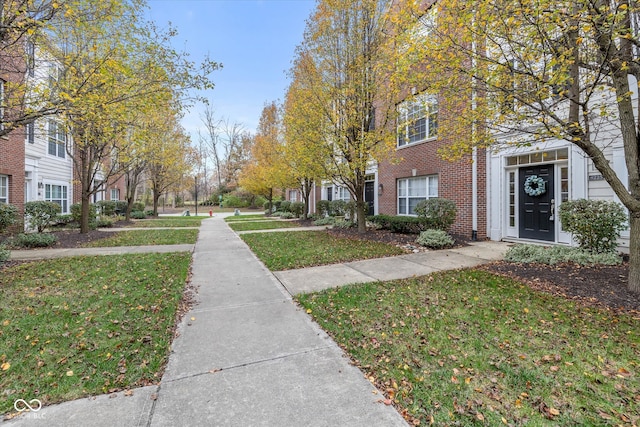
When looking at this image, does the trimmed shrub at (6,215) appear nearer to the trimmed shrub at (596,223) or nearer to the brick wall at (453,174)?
the brick wall at (453,174)

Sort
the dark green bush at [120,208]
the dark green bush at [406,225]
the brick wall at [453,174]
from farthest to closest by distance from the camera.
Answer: the dark green bush at [120,208] → the dark green bush at [406,225] → the brick wall at [453,174]

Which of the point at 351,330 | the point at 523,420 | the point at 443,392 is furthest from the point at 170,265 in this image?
the point at 523,420

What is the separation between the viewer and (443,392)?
234 centimetres

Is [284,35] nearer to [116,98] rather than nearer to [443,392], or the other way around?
[116,98]

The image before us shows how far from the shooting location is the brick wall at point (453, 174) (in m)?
9.53

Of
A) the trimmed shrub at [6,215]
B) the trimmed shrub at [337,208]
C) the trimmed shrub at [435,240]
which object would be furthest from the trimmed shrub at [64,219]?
the trimmed shrub at [435,240]

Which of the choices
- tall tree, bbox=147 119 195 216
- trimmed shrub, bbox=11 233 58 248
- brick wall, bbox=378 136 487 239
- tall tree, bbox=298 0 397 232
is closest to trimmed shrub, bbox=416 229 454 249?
brick wall, bbox=378 136 487 239

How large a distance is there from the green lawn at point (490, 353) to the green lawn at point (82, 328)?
1.98m

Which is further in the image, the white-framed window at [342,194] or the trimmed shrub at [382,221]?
the white-framed window at [342,194]

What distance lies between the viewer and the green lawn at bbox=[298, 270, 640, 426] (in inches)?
85.2

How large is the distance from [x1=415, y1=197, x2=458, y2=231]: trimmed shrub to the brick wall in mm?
562

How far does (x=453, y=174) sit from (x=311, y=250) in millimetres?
5732

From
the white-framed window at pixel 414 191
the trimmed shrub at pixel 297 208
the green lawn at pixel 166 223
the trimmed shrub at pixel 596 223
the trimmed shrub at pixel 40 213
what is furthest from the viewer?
the trimmed shrub at pixel 297 208

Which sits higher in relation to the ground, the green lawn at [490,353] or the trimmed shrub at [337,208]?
the trimmed shrub at [337,208]
